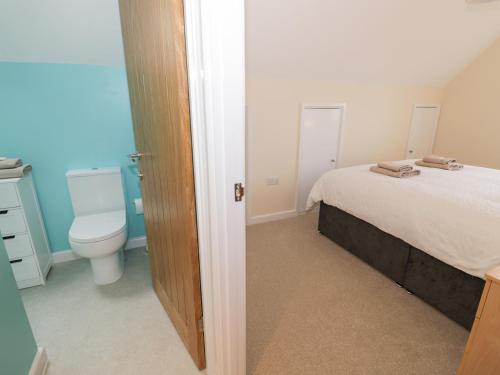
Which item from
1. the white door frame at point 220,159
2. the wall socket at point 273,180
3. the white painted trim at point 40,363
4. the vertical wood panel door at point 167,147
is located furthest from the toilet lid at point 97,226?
the wall socket at point 273,180

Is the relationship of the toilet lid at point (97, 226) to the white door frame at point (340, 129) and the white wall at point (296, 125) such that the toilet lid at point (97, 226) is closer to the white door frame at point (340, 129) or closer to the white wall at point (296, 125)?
the white wall at point (296, 125)

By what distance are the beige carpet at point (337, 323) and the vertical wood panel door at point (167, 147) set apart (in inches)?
20.7

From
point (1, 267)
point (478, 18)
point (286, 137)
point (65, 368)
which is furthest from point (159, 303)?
point (478, 18)

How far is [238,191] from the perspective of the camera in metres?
1.01

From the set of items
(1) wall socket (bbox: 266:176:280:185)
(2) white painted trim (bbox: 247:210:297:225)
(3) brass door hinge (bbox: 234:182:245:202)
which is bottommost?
(2) white painted trim (bbox: 247:210:297:225)

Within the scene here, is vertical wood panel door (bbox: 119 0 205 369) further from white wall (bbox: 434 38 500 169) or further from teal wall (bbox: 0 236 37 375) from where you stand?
white wall (bbox: 434 38 500 169)

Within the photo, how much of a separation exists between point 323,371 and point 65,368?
4.69ft

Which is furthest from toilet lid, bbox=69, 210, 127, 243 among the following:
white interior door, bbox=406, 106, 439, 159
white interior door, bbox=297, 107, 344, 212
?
white interior door, bbox=406, 106, 439, 159

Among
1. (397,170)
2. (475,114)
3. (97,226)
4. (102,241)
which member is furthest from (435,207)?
(475,114)

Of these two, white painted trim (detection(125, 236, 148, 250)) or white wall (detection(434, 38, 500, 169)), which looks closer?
white painted trim (detection(125, 236, 148, 250))

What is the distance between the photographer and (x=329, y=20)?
8.00 feet

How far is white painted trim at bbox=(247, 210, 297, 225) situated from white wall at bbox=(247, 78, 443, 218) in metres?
0.04

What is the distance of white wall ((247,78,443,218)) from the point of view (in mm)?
3064

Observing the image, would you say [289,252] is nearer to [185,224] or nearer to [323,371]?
[323,371]
